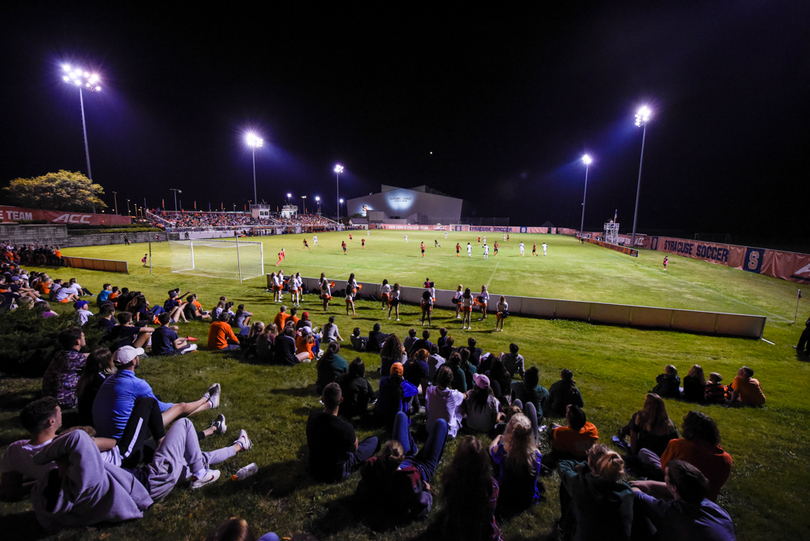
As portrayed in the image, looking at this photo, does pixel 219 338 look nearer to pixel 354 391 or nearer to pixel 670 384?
pixel 354 391

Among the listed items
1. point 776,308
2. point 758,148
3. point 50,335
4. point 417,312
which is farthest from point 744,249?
point 758,148

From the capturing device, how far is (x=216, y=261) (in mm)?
28500

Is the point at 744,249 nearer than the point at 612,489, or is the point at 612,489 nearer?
the point at 612,489

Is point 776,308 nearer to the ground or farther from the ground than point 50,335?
nearer to the ground

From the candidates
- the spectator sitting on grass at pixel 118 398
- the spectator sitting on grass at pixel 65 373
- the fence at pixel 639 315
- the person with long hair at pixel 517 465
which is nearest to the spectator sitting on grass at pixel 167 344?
the spectator sitting on grass at pixel 65 373

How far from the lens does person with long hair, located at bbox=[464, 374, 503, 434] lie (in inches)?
204

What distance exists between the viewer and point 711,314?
1341cm

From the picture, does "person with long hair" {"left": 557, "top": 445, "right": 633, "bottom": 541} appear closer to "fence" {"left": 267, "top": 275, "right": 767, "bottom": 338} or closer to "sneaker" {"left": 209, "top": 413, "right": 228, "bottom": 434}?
"sneaker" {"left": 209, "top": 413, "right": 228, "bottom": 434}

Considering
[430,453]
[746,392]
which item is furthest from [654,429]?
[746,392]

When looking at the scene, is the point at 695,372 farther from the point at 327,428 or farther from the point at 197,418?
the point at 197,418

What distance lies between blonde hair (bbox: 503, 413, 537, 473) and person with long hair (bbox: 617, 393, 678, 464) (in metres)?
2.03

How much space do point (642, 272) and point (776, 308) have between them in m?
9.92

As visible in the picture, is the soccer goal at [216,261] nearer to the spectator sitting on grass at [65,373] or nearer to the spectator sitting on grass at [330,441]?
the spectator sitting on grass at [65,373]

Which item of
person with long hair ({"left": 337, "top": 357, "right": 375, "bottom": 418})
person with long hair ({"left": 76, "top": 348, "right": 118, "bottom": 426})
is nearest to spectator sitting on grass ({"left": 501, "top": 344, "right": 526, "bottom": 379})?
person with long hair ({"left": 337, "top": 357, "right": 375, "bottom": 418})
